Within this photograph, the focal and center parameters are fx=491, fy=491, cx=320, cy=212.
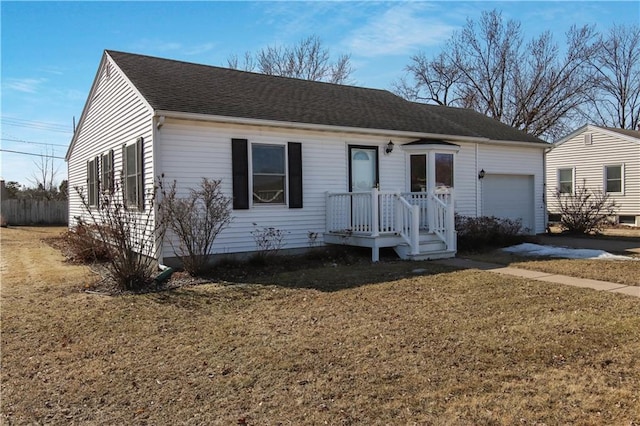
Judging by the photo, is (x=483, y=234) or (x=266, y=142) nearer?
(x=266, y=142)

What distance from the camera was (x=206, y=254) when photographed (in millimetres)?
9008

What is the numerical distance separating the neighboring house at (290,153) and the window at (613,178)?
10.2 metres

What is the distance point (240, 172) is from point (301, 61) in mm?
26005

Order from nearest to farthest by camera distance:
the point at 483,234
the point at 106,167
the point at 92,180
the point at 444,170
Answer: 1. the point at 483,234
2. the point at 444,170
3. the point at 106,167
4. the point at 92,180

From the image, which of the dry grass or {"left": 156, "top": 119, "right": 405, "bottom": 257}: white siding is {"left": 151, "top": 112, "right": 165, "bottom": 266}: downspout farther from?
the dry grass

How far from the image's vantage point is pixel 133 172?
1073cm

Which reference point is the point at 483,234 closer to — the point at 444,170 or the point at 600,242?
the point at 444,170

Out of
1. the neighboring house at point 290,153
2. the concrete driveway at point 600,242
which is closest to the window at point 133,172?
the neighboring house at point 290,153

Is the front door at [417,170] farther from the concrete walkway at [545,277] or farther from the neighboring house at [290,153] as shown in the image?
the concrete walkway at [545,277]

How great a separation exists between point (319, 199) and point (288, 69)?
2472 centimetres

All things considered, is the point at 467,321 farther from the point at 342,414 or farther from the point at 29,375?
the point at 29,375

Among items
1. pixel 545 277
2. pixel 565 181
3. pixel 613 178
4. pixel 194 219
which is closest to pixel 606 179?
pixel 613 178

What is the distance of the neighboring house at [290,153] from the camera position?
383 inches

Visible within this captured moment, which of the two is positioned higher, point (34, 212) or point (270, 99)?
point (270, 99)
